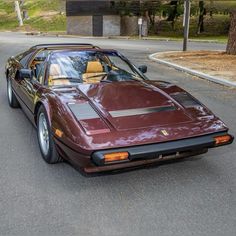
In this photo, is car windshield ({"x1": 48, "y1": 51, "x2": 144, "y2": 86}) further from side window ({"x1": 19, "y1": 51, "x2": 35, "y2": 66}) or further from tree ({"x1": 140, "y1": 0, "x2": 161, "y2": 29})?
tree ({"x1": 140, "y1": 0, "x2": 161, "y2": 29})

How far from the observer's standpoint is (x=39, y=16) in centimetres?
5556

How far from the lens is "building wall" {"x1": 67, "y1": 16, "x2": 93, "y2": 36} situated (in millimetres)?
41531

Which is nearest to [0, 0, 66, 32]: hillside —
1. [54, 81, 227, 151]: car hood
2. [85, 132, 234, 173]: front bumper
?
[54, 81, 227, 151]: car hood

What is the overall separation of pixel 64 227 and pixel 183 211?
1046mm

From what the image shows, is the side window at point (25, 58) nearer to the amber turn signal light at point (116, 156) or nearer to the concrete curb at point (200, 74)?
the amber turn signal light at point (116, 156)

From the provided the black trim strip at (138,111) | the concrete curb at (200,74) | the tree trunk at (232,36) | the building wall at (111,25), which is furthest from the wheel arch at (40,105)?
the building wall at (111,25)

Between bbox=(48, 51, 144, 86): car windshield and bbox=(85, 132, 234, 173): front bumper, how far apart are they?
167cm

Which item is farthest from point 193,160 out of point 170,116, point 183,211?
point 183,211

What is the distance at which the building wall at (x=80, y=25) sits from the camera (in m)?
41.5

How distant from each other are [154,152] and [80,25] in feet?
132

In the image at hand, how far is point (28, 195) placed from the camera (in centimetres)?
361

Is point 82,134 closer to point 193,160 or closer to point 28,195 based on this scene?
point 28,195

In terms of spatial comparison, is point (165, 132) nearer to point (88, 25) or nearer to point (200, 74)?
point (200, 74)

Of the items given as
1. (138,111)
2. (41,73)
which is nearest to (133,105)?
(138,111)
